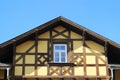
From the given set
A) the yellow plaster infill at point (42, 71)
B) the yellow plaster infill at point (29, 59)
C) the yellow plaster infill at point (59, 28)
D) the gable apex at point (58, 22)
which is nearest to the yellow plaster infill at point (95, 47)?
the gable apex at point (58, 22)

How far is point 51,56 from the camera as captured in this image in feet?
76.0

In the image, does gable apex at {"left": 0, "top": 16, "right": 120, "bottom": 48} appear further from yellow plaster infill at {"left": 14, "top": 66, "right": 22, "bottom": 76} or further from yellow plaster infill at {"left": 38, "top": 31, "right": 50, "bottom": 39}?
yellow plaster infill at {"left": 14, "top": 66, "right": 22, "bottom": 76}

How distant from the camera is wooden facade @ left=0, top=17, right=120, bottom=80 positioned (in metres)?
22.7

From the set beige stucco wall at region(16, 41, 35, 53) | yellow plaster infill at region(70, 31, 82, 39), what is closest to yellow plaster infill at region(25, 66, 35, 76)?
beige stucco wall at region(16, 41, 35, 53)

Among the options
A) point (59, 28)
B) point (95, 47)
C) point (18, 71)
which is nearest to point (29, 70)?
point (18, 71)

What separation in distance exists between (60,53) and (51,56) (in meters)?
0.67

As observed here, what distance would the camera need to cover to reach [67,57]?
23.2m

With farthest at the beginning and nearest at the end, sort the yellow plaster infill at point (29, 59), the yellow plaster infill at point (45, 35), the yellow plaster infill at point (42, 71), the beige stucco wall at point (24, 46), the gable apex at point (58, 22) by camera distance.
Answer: the yellow plaster infill at point (45, 35) < the beige stucco wall at point (24, 46) < the gable apex at point (58, 22) < the yellow plaster infill at point (29, 59) < the yellow plaster infill at point (42, 71)

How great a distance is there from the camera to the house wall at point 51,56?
2277cm

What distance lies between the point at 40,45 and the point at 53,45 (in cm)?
88

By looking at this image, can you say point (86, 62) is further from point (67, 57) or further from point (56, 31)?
point (56, 31)

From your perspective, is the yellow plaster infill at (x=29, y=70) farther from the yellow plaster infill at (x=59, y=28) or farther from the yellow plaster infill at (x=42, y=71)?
the yellow plaster infill at (x=59, y=28)

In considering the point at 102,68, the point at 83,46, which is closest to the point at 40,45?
the point at 83,46

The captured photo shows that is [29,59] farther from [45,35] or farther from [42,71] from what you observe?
[45,35]
